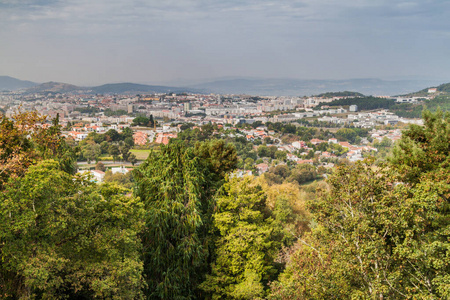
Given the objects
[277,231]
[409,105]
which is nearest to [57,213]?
[277,231]

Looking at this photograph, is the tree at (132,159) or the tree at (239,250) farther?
the tree at (132,159)

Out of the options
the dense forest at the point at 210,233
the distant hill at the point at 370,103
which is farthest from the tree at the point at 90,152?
the distant hill at the point at 370,103

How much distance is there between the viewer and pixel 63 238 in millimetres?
6355

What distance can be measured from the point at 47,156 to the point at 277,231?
6.82 m

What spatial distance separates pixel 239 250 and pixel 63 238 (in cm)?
449

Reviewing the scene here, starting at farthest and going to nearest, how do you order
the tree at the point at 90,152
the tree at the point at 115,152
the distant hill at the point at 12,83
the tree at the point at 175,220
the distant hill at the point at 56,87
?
the distant hill at the point at 56,87 → the distant hill at the point at 12,83 → the tree at the point at 115,152 → the tree at the point at 90,152 → the tree at the point at 175,220

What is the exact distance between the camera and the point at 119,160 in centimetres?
4197

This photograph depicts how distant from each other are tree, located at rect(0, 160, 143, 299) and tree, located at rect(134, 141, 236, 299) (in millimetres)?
2135

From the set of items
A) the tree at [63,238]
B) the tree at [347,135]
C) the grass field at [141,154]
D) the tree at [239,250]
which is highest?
the tree at [63,238]

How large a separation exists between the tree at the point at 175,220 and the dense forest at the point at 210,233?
4cm

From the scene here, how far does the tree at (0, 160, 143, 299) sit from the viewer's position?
17.9 ft

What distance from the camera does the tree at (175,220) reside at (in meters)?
9.34

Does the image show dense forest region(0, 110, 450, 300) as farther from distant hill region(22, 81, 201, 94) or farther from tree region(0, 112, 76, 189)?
distant hill region(22, 81, 201, 94)

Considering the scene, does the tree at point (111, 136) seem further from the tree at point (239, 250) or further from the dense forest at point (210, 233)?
the tree at point (239, 250)
